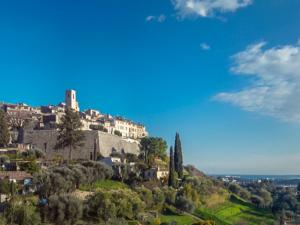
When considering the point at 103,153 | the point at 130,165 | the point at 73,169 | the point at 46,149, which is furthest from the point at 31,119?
the point at 73,169

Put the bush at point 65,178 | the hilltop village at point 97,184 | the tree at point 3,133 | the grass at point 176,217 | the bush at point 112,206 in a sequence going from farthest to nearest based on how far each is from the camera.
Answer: the tree at point 3,133, the grass at point 176,217, the bush at point 65,178, the bush at point 112,206, the hilltop village at point 97,184

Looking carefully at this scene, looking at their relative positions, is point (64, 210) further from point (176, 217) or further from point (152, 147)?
point (152, 147)

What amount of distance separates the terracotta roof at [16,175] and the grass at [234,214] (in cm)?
2017

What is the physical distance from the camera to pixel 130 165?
53625mm

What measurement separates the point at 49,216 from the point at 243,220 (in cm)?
3286

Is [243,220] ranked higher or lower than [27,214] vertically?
lower

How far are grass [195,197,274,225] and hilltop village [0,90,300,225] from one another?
0.73ft

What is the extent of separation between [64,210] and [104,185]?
13.6m

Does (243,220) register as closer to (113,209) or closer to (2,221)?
(113,209)

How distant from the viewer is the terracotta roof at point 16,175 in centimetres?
3841

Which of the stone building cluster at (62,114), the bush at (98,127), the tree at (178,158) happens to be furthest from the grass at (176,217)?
the bush at (98,127)

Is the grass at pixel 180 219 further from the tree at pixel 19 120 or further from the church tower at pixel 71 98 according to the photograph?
the church tower at pixel 71 98

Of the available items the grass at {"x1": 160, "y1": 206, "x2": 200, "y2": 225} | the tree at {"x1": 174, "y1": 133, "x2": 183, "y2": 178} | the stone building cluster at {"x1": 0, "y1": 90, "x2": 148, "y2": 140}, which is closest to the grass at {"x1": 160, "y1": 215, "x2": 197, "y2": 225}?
the grass at {"x1": 160, "y1": 206, "x2": 200, "y2": 225}

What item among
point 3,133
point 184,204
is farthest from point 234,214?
point 3,133
